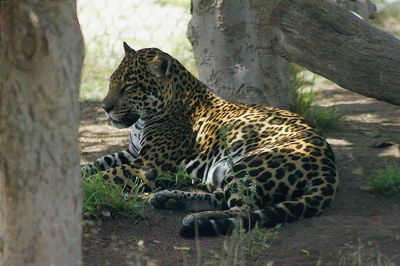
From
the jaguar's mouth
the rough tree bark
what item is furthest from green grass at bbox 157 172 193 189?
the rough tree bark

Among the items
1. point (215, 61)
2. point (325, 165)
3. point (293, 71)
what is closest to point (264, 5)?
point (215, 61)

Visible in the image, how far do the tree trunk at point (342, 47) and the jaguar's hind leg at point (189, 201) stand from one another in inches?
64.7

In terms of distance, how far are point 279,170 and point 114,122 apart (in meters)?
2.04

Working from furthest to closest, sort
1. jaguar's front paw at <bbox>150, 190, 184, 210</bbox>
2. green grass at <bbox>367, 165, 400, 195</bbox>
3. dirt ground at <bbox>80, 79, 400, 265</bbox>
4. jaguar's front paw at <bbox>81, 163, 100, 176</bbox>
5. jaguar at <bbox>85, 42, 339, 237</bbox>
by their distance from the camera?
jaguar's front paw at <bbox>81, 163, 100, 176</bbox>, green grass at <bbox>367, 165, 400, 195</bbox>, jaguar's front paw at <bbox>150, 190, 184, 210</bbox>, jaguar at <bbox>85, 42, 339, 237</bbox>, dirt ground at <bbox>80, 79, 400, 265</bbox>

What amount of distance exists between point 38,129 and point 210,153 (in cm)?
377

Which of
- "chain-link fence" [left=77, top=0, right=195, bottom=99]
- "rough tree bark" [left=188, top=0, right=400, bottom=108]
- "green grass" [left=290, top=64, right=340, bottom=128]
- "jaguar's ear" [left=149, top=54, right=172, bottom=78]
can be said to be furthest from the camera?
"chain-link fence" [left=77, top=0, right=195, bottom=99]

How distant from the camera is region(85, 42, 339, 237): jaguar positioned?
6262mm

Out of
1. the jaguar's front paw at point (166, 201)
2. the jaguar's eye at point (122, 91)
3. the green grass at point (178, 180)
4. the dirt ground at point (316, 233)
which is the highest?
the jaguar's eye at point (122, 91)

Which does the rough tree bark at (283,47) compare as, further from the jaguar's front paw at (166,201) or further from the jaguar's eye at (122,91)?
the jaguar's front paw at (166,201)

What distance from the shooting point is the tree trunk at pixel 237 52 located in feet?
27.6

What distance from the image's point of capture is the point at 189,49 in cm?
1222

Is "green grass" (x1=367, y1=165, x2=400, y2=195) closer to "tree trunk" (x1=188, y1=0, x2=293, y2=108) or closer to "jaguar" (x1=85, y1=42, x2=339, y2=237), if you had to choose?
"jaguar" (x1=85, y1=42, x2=339, y2=237)

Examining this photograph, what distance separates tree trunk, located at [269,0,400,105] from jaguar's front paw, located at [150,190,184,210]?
6.29ft

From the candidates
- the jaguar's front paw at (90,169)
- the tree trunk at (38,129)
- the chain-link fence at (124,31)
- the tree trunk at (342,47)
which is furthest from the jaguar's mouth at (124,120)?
the tree trunk at (38,129)
